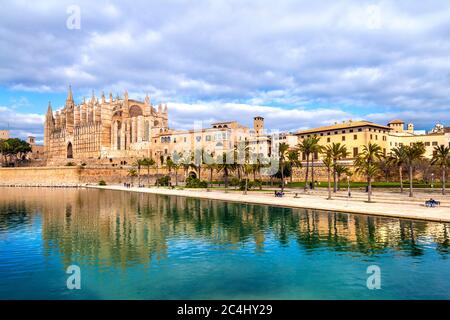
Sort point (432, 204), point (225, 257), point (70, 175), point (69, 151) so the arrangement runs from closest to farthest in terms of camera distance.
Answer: point (225, 257) < point (432, 204) < point (70, 175) < point (69, 151)

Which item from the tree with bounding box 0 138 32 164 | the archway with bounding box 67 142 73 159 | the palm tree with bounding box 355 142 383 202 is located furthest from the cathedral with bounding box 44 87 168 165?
the palm tree with bounding box 355 142 383 202

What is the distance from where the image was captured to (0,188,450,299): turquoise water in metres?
13.7

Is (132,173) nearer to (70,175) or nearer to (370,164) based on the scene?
(70,175)

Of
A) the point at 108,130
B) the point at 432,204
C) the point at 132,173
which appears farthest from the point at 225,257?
the point at 108,130

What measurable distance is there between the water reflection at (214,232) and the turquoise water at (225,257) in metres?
0.07

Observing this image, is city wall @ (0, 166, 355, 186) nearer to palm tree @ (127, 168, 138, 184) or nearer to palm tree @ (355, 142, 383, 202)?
palm tree @ (127, 168, 138, 184)

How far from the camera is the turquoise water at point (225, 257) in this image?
13.7 meters

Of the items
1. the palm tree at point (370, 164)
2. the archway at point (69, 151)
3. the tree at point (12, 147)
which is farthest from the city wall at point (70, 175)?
the palm tree at point (370, 164)

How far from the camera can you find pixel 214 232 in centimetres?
2575

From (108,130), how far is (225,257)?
109638mm

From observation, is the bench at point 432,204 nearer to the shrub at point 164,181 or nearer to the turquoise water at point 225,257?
the turquoise water at point 225,257

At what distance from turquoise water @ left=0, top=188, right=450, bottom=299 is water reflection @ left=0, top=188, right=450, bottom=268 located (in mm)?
71
